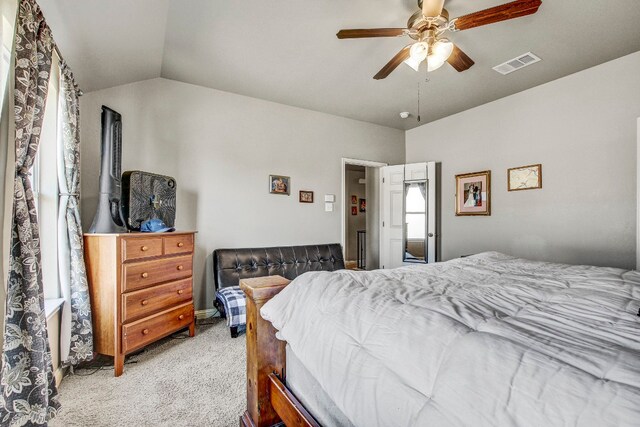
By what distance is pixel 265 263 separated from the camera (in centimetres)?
340

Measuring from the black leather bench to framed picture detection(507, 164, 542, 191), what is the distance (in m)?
2.28

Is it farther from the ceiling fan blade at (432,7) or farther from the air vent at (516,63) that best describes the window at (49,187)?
the air vent at (516,63)

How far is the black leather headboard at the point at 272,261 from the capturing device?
316cm

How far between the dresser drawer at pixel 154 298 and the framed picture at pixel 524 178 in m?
3.76

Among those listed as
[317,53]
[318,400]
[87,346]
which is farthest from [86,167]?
[318,400]

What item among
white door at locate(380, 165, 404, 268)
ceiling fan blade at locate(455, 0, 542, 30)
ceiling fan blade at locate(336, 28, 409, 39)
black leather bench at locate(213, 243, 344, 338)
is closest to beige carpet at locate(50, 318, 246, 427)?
black leather bench at locate(213, 243, 344, 338)

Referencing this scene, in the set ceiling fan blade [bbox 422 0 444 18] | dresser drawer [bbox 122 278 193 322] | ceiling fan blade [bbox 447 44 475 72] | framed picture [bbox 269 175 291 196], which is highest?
ceiling fan blade [bbox 422 0 444 18]

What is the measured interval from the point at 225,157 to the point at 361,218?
4910 mm

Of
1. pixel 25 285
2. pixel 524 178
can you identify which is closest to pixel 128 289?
pixel 25 285

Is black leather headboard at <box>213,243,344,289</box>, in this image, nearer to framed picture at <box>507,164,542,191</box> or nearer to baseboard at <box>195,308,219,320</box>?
baseboard at <box>195,308,219,320</box>

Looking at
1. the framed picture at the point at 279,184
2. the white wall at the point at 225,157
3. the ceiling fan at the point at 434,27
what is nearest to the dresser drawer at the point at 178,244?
the white wall at the point at 225,157

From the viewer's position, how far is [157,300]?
7.68 ft

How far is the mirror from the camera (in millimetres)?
4387

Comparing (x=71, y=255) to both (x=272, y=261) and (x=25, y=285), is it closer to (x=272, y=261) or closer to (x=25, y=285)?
(x=25, y=285)
